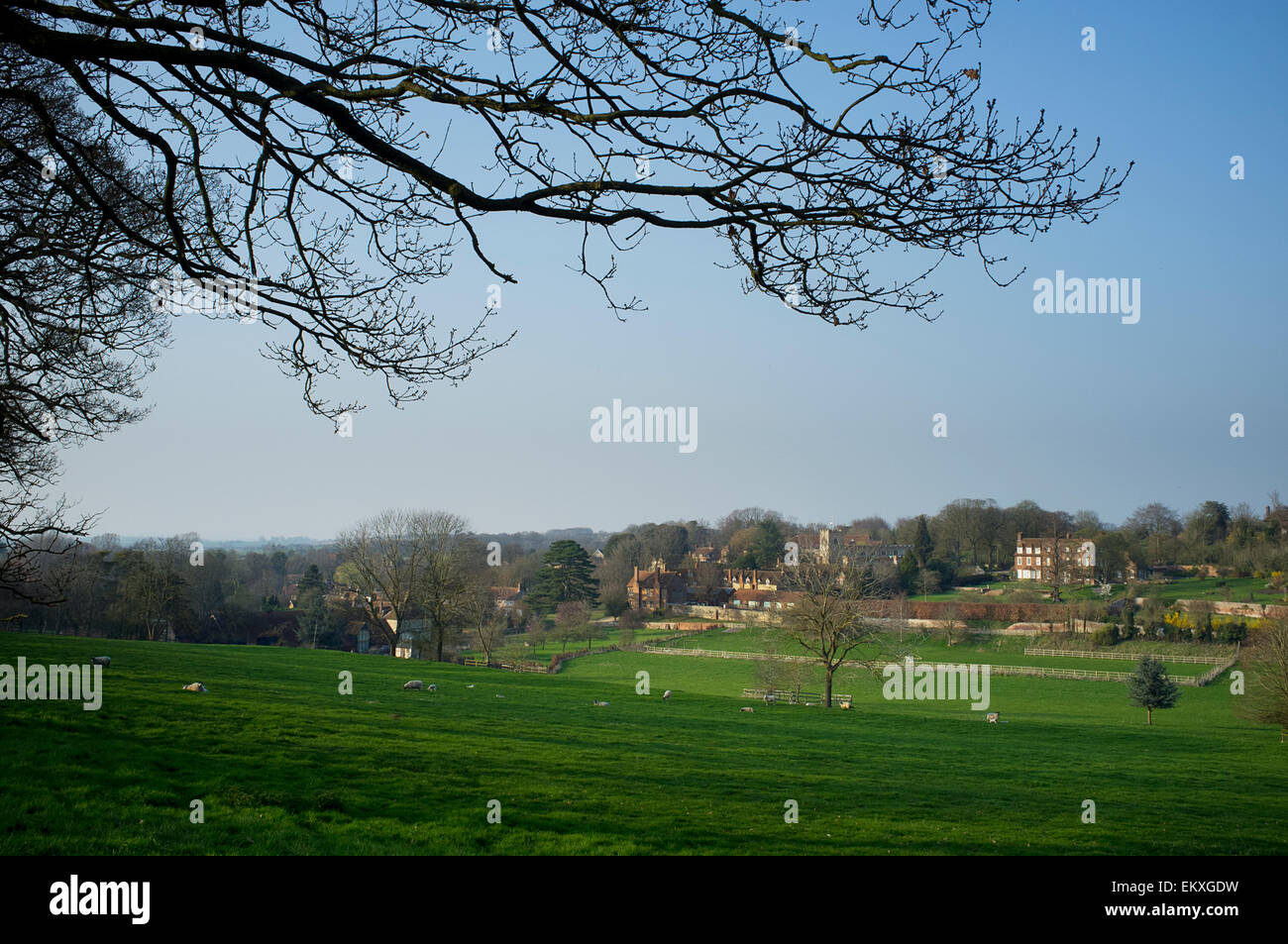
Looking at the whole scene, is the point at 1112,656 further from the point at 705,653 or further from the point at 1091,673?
the point at 705,653

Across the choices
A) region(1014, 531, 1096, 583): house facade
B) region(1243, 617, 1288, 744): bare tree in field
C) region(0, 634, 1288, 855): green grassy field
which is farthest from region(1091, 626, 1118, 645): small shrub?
region(0, 634, 1288, 855): green grassy field

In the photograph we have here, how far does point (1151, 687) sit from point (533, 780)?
102 ft

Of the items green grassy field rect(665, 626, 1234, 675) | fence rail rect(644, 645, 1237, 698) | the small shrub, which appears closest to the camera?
fence rail rect(644, 645, 1237, 698)

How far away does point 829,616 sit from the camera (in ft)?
95.9

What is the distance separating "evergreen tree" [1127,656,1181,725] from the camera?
31.2m

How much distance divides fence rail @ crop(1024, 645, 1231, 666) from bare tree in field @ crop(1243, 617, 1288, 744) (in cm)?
2267

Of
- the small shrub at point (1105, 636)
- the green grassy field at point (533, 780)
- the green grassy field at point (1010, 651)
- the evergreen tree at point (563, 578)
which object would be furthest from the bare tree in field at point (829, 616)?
the evergreen tree at point (563, 578)

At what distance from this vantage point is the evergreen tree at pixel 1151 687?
31219 millimetres

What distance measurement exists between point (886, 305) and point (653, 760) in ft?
32.8

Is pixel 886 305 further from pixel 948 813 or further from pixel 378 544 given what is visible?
pixel 378 544

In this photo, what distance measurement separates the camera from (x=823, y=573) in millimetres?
32469

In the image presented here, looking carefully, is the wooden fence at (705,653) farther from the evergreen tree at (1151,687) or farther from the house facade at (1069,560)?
the house facade at (1069,560)

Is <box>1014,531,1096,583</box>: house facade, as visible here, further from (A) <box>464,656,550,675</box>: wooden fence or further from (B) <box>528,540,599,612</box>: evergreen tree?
(A) <box>464,656,550,675</box>: wooden fence
